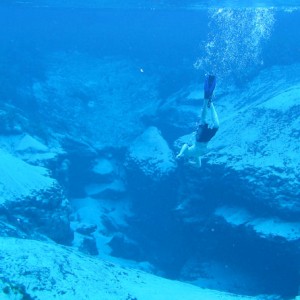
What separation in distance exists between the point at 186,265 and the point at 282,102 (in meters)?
5.59

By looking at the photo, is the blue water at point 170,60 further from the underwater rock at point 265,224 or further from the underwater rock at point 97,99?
the underwater rock at point 97,99

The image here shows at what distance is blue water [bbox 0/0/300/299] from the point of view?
8.68 m

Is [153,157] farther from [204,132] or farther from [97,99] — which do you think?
[97,99]

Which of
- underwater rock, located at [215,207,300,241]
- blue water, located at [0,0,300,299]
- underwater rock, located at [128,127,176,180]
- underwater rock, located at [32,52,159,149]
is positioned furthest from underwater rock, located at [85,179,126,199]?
underwater rock, located at [215,207,300,241]

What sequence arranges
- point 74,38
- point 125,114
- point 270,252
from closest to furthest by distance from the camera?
point 270,252, point 125,114, point 74,38

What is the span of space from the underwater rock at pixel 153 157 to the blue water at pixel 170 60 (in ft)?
1.52

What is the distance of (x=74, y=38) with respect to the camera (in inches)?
788

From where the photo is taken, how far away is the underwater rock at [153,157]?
36.3ft

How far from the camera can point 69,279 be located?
16.1 ft

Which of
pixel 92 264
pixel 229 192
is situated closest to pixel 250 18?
pixel 229 192

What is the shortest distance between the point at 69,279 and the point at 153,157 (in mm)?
6768

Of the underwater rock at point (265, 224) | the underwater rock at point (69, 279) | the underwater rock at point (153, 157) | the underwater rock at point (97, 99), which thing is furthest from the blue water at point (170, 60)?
the underwater rock at point (69, 279)

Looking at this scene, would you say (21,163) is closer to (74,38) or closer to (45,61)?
(45,61)

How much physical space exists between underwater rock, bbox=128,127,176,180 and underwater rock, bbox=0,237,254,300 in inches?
204
